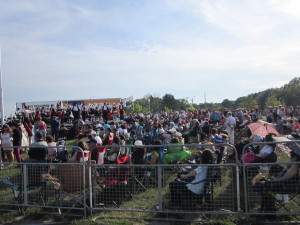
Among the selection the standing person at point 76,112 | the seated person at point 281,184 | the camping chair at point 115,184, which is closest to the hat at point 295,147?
the seated person at point 281,184

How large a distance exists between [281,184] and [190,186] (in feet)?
5.67

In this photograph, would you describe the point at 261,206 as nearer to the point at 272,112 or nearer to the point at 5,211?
the point at 5,211

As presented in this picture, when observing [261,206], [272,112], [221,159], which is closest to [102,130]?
[221,159]

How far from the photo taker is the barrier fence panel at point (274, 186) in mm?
5449

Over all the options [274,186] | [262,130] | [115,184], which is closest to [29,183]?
[115,184]

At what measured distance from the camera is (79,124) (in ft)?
65.5

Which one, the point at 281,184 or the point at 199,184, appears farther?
the point at 199,184

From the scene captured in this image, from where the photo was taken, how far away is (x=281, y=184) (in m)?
5.47

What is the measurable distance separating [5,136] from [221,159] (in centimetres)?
805

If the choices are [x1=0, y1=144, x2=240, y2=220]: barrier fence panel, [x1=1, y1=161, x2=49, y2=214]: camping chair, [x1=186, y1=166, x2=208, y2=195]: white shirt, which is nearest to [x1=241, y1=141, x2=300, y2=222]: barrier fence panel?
[x1=0, y1=144, x2=240, y2=220]: barrier fence panel

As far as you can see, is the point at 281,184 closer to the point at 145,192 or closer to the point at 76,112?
the point at 145,192

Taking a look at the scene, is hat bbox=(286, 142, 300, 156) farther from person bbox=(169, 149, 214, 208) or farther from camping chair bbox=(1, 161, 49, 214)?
camping chair bbox=(1, 161, 49, 214)

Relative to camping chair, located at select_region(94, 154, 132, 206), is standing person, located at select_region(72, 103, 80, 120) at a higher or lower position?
higher

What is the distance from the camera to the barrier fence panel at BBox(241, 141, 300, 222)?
5.45m
